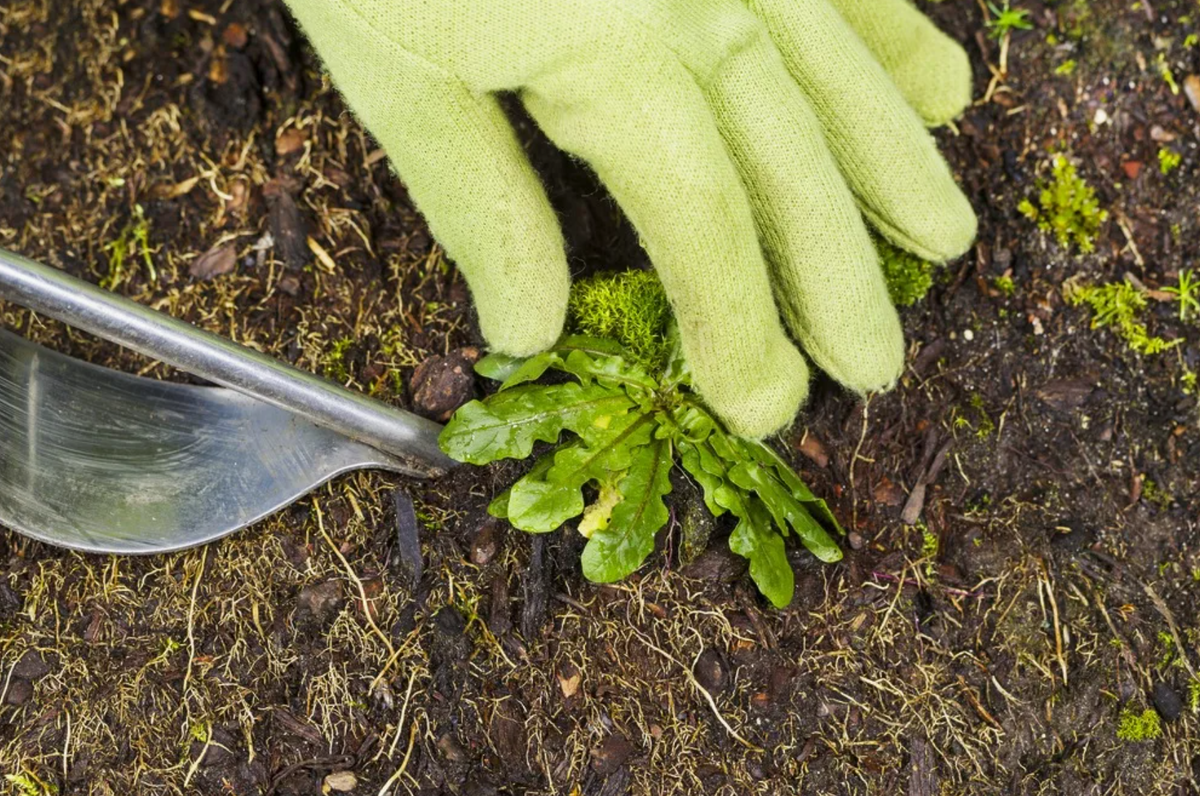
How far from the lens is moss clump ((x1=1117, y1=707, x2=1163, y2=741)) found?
6.57ft

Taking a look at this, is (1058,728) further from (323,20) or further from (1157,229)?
(323,20)

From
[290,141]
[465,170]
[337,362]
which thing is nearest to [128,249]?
[290,141]

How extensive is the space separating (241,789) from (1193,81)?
2506 millimetres

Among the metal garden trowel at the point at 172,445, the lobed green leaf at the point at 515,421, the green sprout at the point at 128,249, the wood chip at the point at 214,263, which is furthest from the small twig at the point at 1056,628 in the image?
the green sprout at the point at 128,249

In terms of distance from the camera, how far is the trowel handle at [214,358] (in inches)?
67.0

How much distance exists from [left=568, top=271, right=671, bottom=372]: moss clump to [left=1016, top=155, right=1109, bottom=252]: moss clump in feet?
2.93

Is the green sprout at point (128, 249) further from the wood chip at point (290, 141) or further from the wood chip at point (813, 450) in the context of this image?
the wood chip at point (813, 450)

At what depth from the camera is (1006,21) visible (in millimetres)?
2352

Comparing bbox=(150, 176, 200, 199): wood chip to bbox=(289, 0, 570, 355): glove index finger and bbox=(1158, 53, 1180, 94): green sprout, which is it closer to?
bbox=(289, 0, 570, 355): glove index finger

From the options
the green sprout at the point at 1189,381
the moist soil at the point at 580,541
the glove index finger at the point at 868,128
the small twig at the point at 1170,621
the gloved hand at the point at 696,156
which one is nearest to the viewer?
the gloved hand at the point at 696,156

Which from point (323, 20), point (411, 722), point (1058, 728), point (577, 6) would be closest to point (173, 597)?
point (411, 722)

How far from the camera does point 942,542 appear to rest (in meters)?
2.10

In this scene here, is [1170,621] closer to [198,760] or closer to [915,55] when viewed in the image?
[915,55]

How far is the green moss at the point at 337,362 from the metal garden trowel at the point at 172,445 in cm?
14
